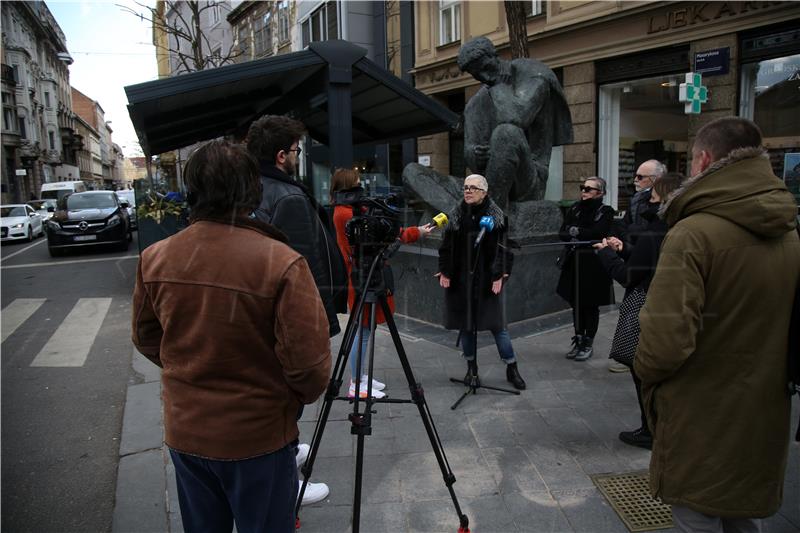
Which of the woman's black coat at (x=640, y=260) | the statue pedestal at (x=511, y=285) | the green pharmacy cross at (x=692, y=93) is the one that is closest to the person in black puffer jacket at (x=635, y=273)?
the woman's black coat at (x=640, y=260)

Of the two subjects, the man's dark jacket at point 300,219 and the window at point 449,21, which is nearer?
the man's dark jacket at point 300,219

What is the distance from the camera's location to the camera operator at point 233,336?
1.63 meters

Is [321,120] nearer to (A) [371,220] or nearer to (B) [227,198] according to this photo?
(A) [371,220]

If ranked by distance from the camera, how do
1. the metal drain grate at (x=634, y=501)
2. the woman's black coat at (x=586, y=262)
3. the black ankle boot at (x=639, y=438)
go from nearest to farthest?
the metal drain grate at (x=634, y=501) < the black ankle boot at (x=639, y=438) < the woman's black coat at (x=586, y=262)

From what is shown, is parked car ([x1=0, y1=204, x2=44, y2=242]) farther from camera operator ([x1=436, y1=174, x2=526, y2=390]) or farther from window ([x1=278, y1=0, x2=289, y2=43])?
camera operator ([x1=436, y1=174, x2=526, y2=390])

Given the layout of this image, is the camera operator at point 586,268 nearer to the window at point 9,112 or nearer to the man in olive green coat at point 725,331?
the man in olive green coat at point 725,331

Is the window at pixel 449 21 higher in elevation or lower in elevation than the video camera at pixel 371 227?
higher

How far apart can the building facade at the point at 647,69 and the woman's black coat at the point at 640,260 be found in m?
8.66

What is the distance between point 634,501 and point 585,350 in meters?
2.45

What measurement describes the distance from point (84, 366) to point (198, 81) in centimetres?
308

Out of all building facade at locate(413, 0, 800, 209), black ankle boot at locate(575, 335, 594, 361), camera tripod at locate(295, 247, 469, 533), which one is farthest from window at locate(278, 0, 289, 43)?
camera tripod at locate(295, 247, 469, 533)

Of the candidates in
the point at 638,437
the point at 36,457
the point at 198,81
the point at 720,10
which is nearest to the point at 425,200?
the point at 198,81

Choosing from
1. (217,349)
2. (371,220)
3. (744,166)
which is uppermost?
(744,166)

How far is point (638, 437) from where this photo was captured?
357 centimetres
